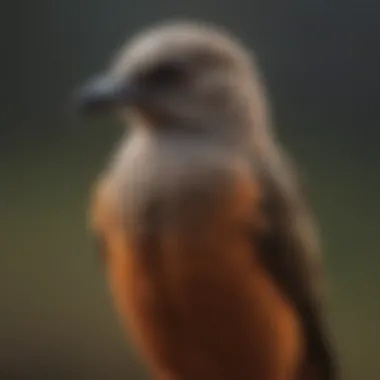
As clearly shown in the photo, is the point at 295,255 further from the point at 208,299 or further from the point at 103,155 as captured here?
the point at 103,155

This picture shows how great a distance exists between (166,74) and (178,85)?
0.01 metres

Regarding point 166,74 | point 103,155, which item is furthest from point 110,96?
point 103,155

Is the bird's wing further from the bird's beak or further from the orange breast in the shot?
the bird's beak

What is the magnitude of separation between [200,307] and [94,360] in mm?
261

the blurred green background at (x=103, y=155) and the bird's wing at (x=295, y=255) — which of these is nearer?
the bird's wing at (x=295, y=255)

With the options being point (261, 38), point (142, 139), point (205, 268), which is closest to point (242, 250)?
point (205, 268)

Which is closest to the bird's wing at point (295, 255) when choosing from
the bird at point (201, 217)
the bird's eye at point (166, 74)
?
the bird at point (201, 217)

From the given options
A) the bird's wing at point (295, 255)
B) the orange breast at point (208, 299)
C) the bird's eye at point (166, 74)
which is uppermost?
the bird's eye at point (166, 74)

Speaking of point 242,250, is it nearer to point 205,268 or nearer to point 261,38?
point 205,268

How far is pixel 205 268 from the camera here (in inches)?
31.8

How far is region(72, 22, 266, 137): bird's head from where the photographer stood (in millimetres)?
807

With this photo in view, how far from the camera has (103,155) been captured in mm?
966

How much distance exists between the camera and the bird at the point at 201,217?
80 centimetres

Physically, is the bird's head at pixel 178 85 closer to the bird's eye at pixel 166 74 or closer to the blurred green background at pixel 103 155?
the bird's eye at pixel 166 74
